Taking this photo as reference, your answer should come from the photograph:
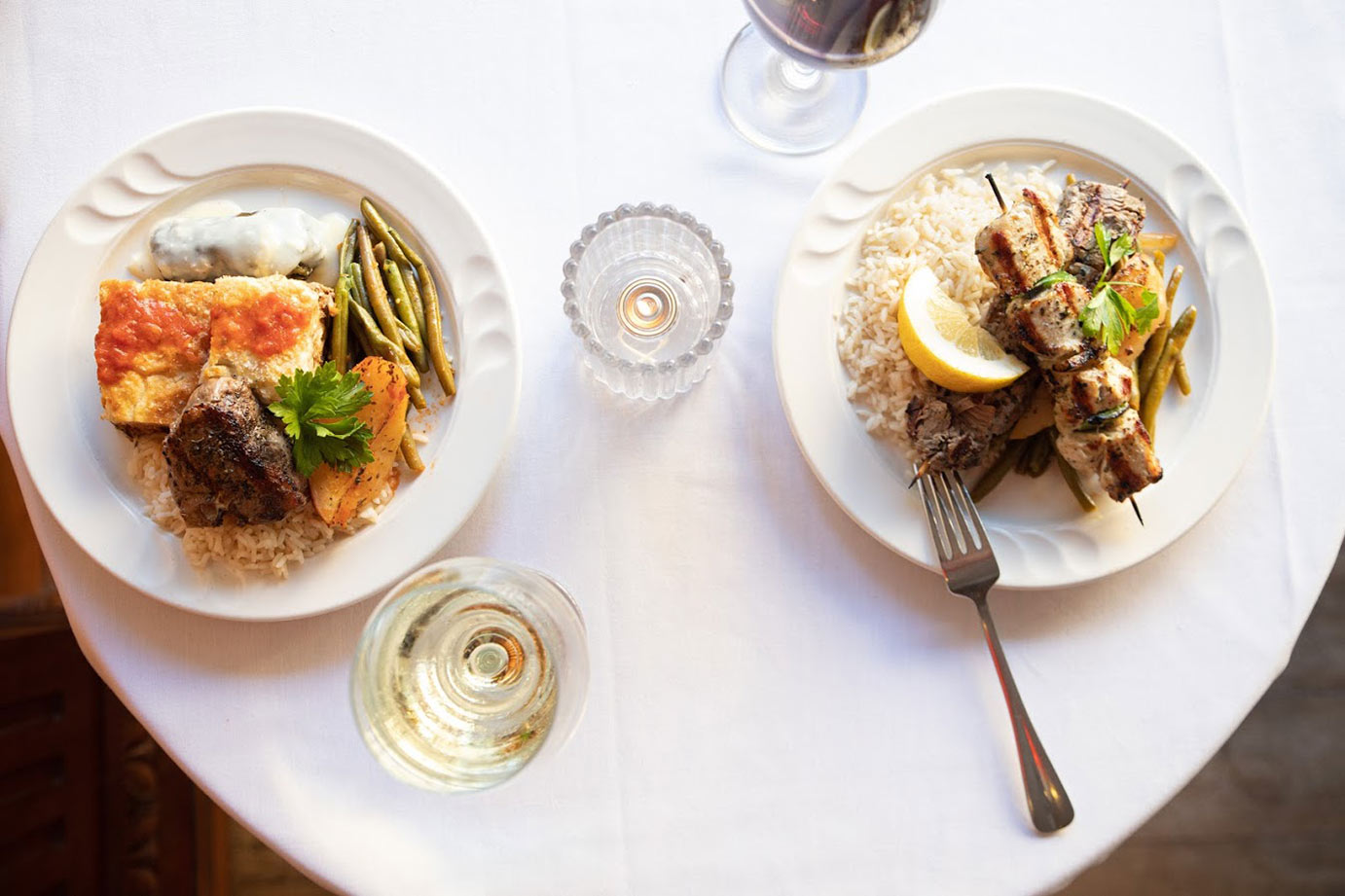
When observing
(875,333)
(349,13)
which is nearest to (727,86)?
(875,333)

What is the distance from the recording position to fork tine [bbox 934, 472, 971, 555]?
171cm

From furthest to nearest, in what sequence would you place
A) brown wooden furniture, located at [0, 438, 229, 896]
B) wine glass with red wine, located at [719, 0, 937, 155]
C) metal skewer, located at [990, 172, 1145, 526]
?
1. brown wooden furniture, located at [0, 438, 229, 896]
2. wine glass with red wine, located at [719, 0, 937, 155]
3. metal skewer, located at [990, 172, 1145, 526]

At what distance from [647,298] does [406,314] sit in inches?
19.2

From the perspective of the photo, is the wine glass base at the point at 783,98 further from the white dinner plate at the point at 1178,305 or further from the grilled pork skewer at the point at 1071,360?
the grilled pork skewer at the point at 1071,360

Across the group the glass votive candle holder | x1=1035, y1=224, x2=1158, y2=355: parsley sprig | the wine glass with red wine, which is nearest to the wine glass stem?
the wine glass with red wine

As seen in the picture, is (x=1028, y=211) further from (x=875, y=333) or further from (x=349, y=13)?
(x=349, y=13)

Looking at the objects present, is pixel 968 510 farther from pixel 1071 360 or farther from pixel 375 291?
pixel 375 291

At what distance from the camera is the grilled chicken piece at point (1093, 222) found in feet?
5.66

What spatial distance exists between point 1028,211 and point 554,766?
136cm

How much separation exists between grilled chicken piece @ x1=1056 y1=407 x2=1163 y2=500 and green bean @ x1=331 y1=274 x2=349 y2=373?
1.36 metres

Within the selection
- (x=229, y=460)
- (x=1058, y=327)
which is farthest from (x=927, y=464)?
(x=229, y=460)

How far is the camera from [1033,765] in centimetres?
175

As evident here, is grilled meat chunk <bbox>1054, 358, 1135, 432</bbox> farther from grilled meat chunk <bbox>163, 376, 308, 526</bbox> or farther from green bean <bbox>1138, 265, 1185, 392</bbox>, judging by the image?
grilled meat chunk <bbox>163, 376, 308, 526</bbox>

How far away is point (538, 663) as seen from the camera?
1.71 meters
